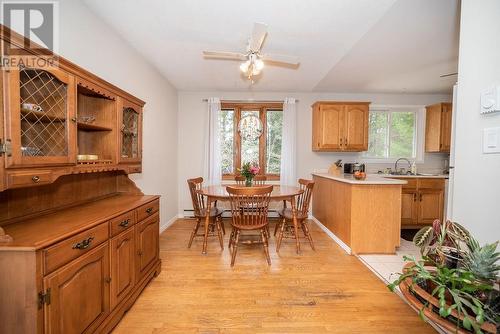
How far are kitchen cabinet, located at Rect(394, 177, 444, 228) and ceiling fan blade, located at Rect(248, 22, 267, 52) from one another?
339 cm

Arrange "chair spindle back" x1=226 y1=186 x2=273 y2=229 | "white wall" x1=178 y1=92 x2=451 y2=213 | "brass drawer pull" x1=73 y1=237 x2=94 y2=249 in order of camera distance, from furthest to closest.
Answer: "white wall" x1=178 y1=92 x2=451 y2=213 → "chair spindle back" x1=226 y1=186 x2=273 y2=229 → "brass drawer pull" x1=73 y1=237 x2=94 y2=249

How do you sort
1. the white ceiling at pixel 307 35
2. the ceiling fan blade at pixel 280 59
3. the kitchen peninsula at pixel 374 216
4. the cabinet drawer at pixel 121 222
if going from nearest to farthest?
the cabinet drawer at pixel 121 222
the white ceiling at pixel 307 35
the ceiling fan blade at pixel 280 59
the kitchen peninsula at pixel 374 216

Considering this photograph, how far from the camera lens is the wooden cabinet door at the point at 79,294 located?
1.07m

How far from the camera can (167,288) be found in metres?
2.02

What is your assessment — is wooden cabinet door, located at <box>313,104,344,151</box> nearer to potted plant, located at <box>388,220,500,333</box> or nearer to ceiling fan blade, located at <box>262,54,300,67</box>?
ceiling fan blade, located at <box>262,54,300,67</box>

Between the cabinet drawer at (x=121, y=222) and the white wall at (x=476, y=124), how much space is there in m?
2.16

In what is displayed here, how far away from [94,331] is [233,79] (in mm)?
3417

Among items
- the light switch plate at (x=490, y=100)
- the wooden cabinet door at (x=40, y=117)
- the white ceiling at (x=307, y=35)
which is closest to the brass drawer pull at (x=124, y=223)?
the wooden cabinet door at (x=40, y=117)

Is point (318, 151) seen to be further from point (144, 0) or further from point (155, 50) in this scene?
point (144, 0)

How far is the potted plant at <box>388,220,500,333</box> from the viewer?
0.75m

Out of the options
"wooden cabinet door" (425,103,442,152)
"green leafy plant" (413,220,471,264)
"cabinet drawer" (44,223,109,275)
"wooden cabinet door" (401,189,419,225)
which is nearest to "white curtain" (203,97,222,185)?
"cabinet drawer" (44,223,109,275)

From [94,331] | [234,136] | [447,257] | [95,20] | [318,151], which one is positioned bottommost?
[94,331]

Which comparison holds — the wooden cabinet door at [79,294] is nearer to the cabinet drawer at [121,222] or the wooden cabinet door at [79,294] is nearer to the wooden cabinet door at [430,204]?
the cabinet drawer at [121,222]

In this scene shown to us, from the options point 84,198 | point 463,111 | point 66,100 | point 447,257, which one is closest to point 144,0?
point 66,100
